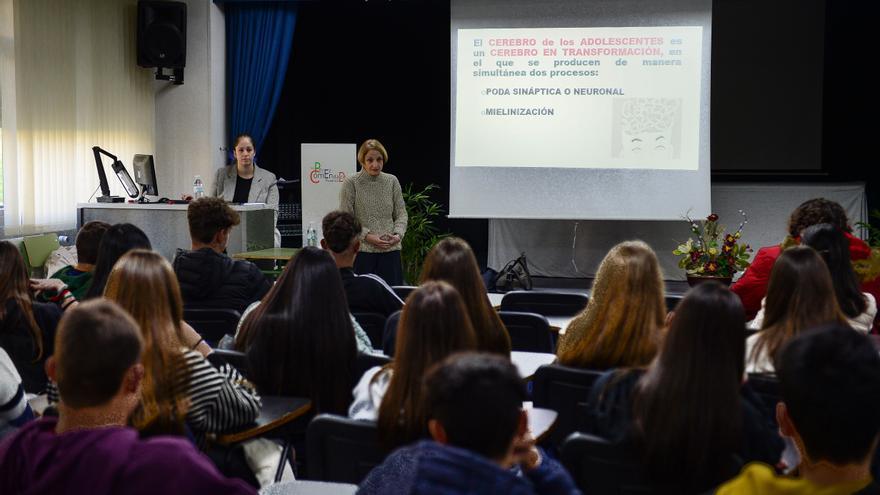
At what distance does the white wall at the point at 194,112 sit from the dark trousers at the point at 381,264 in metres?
2.81

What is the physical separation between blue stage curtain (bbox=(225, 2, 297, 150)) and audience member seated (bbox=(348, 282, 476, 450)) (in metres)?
7.02

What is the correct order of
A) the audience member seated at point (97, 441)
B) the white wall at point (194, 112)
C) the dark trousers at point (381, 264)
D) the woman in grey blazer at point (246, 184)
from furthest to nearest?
the white wall at point (194, 112)
the woman in grey blazer at point (246, 184)
the dark trousers at point (381, 264)
the audience member seated at point (97, 441)

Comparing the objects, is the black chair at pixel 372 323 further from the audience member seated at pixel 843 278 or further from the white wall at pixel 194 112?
the white wall at pixel 194 112

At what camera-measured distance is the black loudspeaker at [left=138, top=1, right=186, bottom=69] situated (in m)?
7.99

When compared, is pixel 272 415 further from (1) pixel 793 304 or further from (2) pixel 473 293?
(1) pixel 793 304

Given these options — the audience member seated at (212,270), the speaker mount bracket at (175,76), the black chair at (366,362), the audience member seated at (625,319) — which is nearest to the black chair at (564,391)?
the audience member seated at (625,319)

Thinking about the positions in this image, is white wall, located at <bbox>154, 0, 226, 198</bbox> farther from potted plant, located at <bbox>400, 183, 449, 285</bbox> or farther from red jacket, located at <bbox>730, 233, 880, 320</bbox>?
red jacket, located at <bbox>730, 233, 880, 320</bbox>

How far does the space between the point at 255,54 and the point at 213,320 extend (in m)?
5.61

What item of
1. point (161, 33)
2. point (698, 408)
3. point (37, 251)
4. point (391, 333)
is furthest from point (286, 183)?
point (698, 408)

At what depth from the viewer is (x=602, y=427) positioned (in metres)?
2.11

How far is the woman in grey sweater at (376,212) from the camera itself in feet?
20.5

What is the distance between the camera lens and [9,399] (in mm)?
2287

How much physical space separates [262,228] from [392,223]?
3.07 ft

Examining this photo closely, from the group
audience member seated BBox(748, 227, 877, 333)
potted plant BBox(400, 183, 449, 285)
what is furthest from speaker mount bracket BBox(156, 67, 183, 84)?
audience member seated BBox(748, 227, 877, 333)
